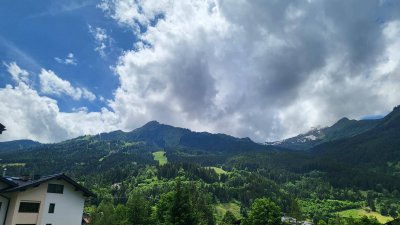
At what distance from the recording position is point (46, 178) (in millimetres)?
55219

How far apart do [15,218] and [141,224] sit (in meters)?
26.6

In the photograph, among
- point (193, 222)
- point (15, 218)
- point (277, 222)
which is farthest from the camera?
point (277, 222)

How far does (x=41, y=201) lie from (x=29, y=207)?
1.88 m

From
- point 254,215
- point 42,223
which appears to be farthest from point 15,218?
point 254,215

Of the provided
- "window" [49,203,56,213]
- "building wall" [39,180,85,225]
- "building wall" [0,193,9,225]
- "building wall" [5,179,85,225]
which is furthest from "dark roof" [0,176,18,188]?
"window" [49,203,56,213]

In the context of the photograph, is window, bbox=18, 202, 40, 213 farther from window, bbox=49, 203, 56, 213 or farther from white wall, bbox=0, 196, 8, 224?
white wall, bbox=0, 196, 8, 224

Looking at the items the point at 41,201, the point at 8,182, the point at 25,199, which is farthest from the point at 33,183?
the point at 8,182

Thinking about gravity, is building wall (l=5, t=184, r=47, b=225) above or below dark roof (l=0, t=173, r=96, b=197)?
below

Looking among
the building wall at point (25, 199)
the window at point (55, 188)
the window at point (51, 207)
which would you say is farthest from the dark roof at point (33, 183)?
the window at point (51, 207)

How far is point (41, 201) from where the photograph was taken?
54906 mm

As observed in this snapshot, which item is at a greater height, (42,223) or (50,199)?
(50,199)

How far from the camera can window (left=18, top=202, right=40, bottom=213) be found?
173 feet

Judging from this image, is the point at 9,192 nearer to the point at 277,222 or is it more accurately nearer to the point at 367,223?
the point at 277,222

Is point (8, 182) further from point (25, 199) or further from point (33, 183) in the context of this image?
point (33, 183)
